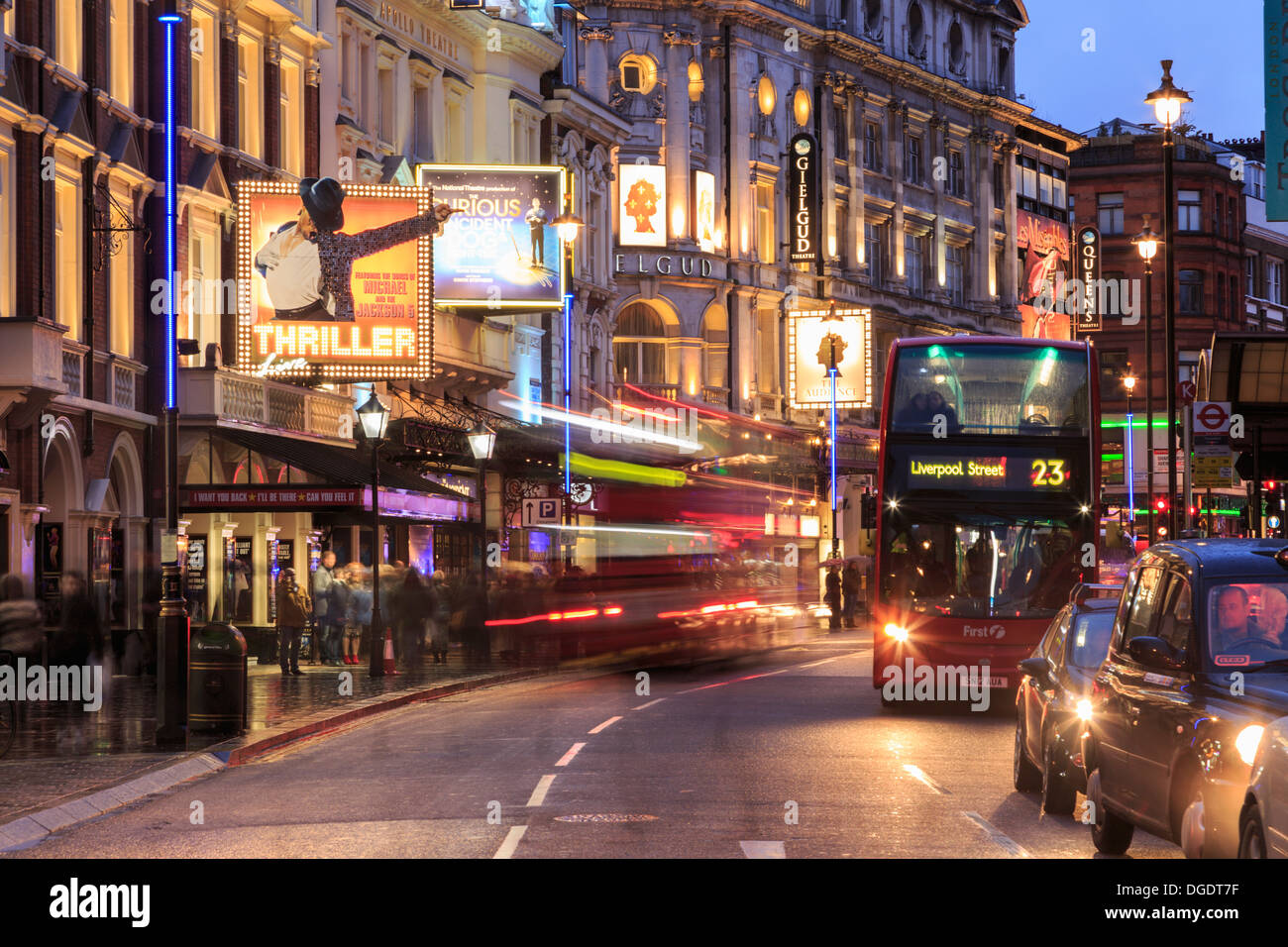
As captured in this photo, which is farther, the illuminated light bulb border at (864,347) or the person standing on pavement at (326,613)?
the illuminated light bulb border at (864,347)

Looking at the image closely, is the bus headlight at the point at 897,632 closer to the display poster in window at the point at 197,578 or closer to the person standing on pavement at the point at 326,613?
the person standing on pavement at the point at 326,613

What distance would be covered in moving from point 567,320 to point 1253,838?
49824 mm

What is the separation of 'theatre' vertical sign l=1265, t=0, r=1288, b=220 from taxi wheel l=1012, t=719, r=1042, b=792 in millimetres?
11344

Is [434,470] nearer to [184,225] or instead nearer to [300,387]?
[300,387]

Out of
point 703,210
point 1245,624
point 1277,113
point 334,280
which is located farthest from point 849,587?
point 1245,624

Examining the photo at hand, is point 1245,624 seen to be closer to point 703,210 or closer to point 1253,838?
point 1253,838

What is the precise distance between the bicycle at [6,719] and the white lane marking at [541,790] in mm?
5300

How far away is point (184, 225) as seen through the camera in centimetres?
3747

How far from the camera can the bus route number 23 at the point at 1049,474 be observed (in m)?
26.7

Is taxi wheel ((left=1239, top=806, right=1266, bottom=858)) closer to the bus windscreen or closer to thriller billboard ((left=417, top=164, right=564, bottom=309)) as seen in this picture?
the bus windscreen

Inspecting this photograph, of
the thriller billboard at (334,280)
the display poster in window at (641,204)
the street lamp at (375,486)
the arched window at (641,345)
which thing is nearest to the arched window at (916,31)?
the display poster in window at (641,204)

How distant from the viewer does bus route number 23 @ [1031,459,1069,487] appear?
87.6 ft

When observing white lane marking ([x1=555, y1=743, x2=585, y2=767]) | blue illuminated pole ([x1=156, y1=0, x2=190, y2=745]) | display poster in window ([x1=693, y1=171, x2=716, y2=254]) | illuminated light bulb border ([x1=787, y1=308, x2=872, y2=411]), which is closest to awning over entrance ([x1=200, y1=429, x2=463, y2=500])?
blue illuminated pole ([x1=156, y1=0, x2=190, y2=745])
